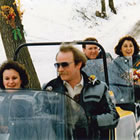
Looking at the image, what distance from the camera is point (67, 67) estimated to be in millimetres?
2420

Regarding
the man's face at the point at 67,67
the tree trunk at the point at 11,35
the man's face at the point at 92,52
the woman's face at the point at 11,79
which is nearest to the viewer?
the man's face at the point at 67,67

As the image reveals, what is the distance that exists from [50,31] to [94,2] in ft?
17.2

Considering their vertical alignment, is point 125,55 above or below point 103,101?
above

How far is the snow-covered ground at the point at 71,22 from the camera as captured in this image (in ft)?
48.5

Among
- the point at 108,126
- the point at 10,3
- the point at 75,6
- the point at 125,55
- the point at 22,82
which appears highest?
the point at 75,6

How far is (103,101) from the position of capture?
2.48 m

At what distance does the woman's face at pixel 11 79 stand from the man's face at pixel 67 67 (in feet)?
1.34

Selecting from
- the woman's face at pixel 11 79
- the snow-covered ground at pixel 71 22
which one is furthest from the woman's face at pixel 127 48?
the snow-covered ground at pixel 71 22

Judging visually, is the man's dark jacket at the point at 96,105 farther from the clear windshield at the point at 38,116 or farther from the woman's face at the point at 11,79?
the woman's face at the point at 11,79

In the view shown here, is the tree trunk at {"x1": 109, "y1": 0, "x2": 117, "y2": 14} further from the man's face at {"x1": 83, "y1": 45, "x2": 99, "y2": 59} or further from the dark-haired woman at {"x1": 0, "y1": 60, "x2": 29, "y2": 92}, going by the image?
the dark-haired woman at {"x1": 0, "y1": 60, "x2": 29, "y2": 92}

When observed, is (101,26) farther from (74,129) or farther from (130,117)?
(74,129)

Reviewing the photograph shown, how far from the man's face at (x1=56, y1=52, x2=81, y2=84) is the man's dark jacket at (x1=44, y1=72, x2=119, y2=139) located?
0.11 m

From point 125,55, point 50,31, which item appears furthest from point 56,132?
point 50,31

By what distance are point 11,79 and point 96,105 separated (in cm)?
76
